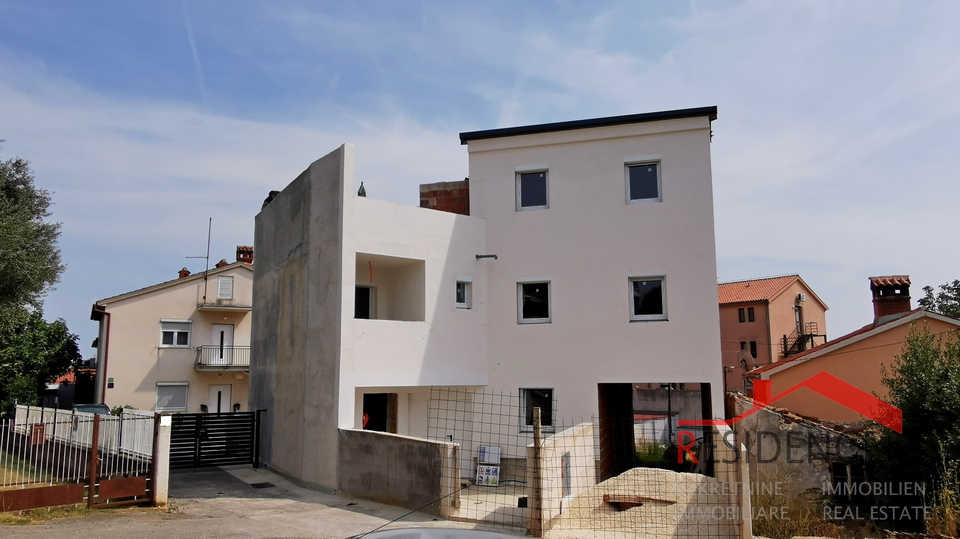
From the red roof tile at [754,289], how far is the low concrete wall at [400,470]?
3560 centimetres

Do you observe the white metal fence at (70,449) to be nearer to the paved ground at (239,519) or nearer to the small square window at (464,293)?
the paved ground at (239,519)

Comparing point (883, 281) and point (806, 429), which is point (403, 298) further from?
point (883, 281)

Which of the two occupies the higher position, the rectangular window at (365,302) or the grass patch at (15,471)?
the rectangular window at (365,302)

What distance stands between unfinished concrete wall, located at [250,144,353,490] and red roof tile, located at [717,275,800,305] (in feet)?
108

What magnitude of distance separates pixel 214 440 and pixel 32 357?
Result: 17142mm

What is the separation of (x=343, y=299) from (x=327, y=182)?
9.03ft

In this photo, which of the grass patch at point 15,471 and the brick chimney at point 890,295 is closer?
the grass patch at point 15,471

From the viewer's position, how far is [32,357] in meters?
28.2

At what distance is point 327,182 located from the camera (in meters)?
14.4

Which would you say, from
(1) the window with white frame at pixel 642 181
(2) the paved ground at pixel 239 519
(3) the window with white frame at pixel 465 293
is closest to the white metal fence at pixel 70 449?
(2) the paved ground at pixel 239 519

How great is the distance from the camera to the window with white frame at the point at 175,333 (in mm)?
28141

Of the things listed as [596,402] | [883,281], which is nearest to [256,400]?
[596,402]

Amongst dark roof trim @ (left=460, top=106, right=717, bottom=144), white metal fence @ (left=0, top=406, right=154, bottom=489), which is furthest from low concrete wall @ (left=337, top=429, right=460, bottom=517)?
dark roof trim @ (left=460, top=106, right=717, bottom=144)

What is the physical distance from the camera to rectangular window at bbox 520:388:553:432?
15.3 meters
